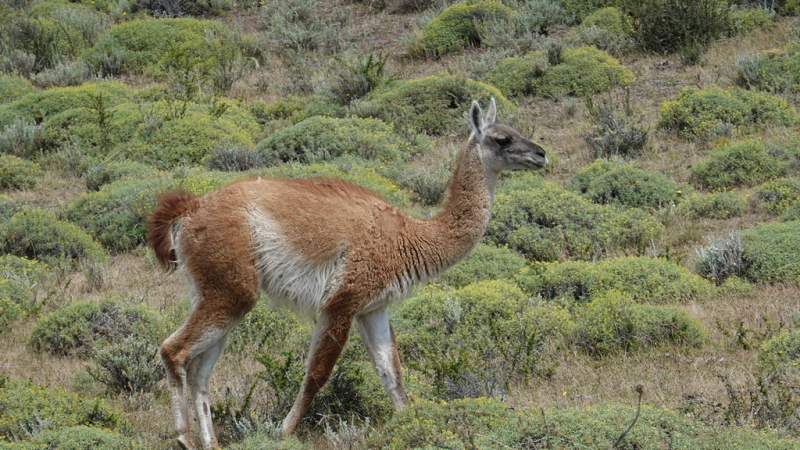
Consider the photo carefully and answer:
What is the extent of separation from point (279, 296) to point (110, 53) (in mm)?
13213

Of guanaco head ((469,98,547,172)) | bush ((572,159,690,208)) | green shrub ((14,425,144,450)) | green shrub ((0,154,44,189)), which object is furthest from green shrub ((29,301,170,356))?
bush ((572,159,690,208))

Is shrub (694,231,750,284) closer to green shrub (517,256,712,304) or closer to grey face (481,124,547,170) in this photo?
green shrub (517,256,712,304)

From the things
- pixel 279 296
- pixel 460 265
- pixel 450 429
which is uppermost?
pixel 279 296

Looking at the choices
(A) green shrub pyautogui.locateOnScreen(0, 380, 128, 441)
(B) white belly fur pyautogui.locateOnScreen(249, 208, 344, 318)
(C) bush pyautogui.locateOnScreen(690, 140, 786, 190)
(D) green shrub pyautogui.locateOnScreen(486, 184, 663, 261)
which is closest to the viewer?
(B) white belly fur pyautogui.locateOnScreen(249, 208, 344, 318)

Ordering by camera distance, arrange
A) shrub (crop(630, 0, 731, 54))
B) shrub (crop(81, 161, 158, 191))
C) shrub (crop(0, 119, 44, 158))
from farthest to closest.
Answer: shrub (crop(630, 0, 731, 54)) < shrub (crop(0, 119, 44, 158)) < shrub (crop(81, 161, 158, 191))

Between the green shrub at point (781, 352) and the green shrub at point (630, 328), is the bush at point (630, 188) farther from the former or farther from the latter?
the green shrub at point (781, 352)

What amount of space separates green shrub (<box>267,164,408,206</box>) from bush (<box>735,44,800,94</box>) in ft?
19.0

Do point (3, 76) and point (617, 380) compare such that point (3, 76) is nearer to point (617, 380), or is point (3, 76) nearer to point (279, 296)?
point (279, 296)

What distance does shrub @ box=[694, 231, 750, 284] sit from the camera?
336 inches

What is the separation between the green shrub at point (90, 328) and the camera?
7.83 m

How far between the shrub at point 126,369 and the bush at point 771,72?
9.67m

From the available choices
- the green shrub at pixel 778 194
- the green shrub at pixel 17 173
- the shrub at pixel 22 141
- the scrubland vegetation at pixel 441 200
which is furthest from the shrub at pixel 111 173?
the green shrub at pixel 778 194

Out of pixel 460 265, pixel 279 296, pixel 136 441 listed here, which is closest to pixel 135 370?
pixel 136 441

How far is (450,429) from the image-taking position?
5383 mm
